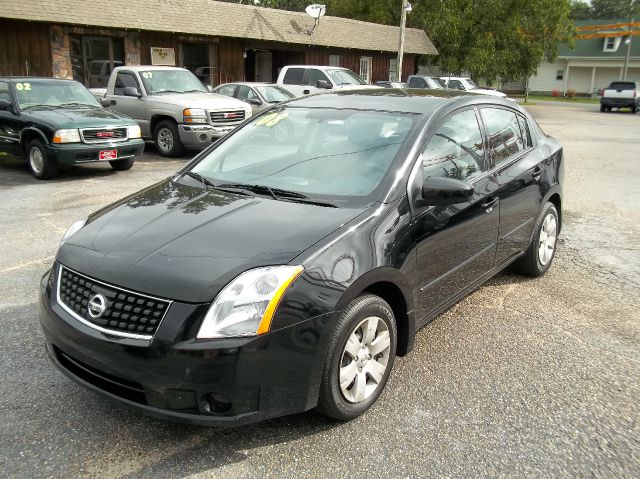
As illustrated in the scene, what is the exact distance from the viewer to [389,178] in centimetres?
337

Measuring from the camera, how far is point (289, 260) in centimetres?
271

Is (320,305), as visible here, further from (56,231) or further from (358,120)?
(56,231)

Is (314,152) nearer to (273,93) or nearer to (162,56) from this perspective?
(273,93)

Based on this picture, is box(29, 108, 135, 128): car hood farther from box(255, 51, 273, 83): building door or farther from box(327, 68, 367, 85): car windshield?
box(255, 51, 273, 83): building door

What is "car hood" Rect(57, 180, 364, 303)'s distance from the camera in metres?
2.64

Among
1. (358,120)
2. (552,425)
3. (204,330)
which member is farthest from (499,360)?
(204,330)

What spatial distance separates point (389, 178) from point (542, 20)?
114 ft

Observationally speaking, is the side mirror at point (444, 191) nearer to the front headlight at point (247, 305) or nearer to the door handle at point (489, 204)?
the door handle at point (489, 204)

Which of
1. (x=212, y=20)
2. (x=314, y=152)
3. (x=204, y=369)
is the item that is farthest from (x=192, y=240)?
(x=212, y=20)

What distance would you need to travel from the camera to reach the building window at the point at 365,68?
29711 millimetres

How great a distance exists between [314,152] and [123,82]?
35.7ft

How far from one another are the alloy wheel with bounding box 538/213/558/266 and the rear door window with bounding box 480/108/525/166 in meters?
0.81

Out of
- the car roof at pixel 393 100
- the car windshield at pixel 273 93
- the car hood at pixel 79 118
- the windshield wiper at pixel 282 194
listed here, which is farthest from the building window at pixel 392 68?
the windshield wiper at pixel 282 194

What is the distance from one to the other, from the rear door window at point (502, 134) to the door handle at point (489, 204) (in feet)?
1.05
